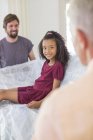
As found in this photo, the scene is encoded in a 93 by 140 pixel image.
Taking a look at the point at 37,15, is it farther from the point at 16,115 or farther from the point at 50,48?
the point at 16,115

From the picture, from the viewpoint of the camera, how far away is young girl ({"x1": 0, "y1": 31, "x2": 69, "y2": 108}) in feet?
8.05

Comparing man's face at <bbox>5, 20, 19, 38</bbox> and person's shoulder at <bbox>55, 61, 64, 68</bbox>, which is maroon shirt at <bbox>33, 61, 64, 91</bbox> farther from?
man's face at <bbox>5, 20, 19, 38</bbox>

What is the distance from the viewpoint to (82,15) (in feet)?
2.35

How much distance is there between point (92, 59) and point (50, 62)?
6.27 ft

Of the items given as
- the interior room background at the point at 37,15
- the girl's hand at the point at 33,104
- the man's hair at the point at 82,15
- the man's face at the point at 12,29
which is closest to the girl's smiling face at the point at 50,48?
the girl's hand at the point at 33,104

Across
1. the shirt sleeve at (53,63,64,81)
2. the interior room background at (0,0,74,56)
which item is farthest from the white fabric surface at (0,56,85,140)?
the interior room background at (0,0,74,56)

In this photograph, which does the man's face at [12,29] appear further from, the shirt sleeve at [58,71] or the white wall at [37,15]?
the shirt sleeve at [58,71]

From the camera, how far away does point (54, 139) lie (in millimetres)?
659

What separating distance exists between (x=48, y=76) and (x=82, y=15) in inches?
72.9

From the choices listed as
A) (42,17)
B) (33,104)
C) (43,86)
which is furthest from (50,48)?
(42,17)

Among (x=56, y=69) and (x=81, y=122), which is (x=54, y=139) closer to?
(x=81, y=122)

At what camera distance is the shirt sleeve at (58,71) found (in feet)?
7.99

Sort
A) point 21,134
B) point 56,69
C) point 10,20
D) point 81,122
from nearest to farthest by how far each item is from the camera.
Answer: point 81,122 < point 21,134 < point 56,69 < point 10,20

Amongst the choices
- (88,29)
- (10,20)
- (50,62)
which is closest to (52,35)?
(50,62)
